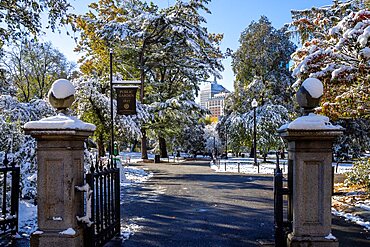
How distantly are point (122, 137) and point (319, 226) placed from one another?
19.4m

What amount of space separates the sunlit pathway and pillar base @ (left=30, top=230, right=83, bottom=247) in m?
1.37

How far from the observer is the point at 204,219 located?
7684 mm

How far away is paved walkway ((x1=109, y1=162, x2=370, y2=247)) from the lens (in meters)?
5.95

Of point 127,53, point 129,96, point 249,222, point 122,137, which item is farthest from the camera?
point 127,53

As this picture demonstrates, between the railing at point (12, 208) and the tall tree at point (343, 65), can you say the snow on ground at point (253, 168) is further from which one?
the railing at point (12, 208)

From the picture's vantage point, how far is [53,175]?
4.61 m

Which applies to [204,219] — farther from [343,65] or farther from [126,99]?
[126,99]

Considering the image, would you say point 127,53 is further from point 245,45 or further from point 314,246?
point 314,246

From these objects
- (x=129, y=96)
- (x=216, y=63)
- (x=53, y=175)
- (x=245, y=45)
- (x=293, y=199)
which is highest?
(x=245, y=45)

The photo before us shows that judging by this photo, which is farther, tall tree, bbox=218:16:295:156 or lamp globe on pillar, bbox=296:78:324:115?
tall tree, bbox=218:16:295:156

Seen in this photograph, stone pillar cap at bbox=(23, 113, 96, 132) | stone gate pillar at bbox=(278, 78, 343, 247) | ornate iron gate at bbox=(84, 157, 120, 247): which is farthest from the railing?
stone gate pillar at bbox=(278, 78, 343, 247)

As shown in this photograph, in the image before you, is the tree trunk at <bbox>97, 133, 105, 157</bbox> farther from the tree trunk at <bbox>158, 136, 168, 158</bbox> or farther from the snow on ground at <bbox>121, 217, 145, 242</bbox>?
the tree trunk at <bbox>158, 136, 168, 158</bbox>

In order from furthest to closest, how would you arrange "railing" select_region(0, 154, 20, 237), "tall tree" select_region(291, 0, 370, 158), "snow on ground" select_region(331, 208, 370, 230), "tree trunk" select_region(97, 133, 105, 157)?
"tree trunk" select_region(97, 133, 105, 157) < "tall tree" select_region(291, 0, 370, 158) < "snow on ground" select_region(331, 208, 370, 230) < "railing" select_region(0, 154, 20, 237)

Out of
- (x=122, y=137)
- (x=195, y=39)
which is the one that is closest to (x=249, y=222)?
(x=122, y=137)
